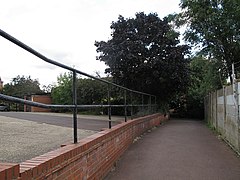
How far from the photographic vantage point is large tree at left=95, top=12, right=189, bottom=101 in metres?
19.5

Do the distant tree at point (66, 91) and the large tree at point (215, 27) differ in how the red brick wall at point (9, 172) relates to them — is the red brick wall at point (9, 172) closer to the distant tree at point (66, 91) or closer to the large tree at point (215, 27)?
the distant tree at point (66, 91)

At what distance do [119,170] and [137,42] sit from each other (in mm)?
14879

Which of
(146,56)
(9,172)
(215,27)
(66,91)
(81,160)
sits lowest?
(81,160)

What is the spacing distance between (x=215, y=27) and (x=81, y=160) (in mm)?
11556

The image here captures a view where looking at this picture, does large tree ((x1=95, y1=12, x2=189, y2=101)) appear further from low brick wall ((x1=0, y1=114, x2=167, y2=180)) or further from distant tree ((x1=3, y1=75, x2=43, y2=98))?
distant tree ((x1=3, y1=75, x2=43, y2=98))

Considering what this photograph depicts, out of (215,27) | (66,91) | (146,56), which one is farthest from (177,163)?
(146,56)

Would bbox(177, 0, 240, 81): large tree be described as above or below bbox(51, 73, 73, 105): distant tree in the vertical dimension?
above

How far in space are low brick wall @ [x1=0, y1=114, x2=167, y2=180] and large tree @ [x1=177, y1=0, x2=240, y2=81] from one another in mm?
8263

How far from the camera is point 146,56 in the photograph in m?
20.2

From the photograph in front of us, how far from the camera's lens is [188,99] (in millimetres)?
28203

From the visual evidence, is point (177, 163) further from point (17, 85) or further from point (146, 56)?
point (146, 56)

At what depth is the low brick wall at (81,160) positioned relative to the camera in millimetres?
2873

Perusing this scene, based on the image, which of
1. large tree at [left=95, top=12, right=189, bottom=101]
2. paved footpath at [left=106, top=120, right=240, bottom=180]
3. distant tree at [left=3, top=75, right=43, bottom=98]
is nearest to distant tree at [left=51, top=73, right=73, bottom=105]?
distant tree at [left=3, top=75, right=43, bottom=98]

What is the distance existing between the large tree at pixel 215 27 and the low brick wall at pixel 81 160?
8263 millimetres
